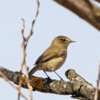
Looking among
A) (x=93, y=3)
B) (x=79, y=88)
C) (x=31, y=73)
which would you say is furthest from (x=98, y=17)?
(x=31, y=73)

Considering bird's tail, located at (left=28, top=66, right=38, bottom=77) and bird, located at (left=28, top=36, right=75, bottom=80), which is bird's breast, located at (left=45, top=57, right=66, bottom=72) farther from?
bird's tail, located at (left=28, top=66, right=38, bottom=77)

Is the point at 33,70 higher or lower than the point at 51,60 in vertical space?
lower

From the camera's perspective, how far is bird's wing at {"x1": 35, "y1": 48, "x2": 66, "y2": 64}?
548 centimetres

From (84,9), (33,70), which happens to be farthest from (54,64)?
(84,9)

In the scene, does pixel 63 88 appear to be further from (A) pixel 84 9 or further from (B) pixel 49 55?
(A) pixel 84 9

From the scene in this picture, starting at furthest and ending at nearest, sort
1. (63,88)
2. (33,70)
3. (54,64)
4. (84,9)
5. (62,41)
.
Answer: (62,41), (54,64), (33,70), (63,88), (84,9)

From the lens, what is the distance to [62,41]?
22.4ft

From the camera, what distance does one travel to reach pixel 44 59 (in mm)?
5527

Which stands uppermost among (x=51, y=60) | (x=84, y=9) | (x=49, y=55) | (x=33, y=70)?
(x=49, y=55)

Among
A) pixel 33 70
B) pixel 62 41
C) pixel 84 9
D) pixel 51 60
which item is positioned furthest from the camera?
pixel 62 41

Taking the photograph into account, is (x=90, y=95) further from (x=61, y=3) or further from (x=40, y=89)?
(x=61, y=3)

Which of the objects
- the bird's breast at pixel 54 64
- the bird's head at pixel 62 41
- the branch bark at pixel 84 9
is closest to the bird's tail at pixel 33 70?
the bird's breast at pixel 54 64

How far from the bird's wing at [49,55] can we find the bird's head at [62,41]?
622mm

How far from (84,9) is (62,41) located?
17.2ft
